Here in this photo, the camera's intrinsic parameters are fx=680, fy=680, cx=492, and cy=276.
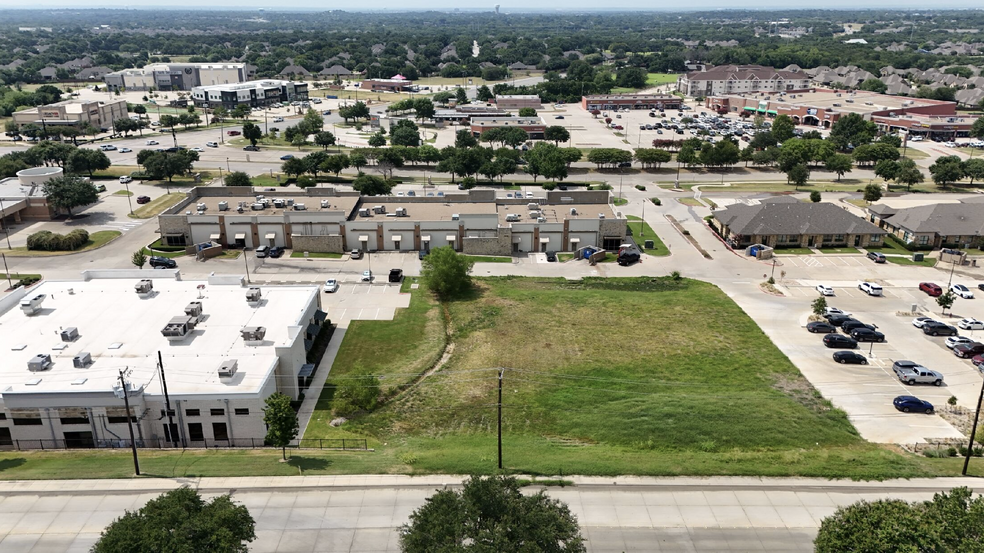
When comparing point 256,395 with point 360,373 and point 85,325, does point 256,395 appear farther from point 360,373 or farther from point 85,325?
point 85,325

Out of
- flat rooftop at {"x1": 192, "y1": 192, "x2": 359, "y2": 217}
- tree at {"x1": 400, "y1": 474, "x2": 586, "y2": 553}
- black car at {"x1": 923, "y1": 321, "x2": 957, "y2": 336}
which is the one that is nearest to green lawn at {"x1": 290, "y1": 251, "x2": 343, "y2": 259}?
flat rooftop at {"x1": 192, "y1": 192, "x2": 359, "y2": 217}

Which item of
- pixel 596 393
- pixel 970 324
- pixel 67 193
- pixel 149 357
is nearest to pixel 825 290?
pixel 970 324

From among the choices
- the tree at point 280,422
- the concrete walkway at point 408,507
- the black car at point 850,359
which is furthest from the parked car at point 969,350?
the tree at point 280,422

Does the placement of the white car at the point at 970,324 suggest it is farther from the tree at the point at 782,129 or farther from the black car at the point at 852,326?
the tree at the point at 782,129

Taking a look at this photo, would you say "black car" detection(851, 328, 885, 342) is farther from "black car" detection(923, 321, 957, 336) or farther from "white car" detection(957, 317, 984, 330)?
"white car" detection(957, 317, 984, 330)

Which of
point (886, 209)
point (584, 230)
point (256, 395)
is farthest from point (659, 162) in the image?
point (256, 395)

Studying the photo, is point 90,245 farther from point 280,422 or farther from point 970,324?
point 970,324
